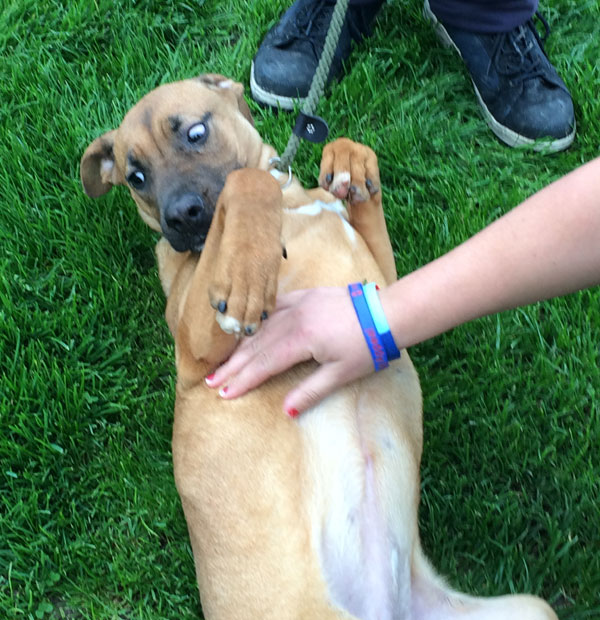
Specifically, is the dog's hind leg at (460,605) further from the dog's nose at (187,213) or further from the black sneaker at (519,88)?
the black sneaker at (519,88)

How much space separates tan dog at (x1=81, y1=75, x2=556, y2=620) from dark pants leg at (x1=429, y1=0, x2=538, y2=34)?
171cm

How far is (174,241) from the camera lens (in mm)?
2869

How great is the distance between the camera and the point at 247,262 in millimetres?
2131

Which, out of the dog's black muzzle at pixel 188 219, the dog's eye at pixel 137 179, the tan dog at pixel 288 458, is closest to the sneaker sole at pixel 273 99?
the dog's eye at pixel 137 179

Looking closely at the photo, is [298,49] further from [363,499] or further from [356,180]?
[363,499]

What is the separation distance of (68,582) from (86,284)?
4.69 feet

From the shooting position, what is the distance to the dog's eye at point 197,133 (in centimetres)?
302

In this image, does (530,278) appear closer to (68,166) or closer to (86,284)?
(86,284)

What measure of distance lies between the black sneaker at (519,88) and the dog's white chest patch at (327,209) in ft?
4.93

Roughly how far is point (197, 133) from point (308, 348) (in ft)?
4.17

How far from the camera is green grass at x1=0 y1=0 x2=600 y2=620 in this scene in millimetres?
2848

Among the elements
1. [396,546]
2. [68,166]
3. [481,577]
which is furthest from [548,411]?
[68,166]

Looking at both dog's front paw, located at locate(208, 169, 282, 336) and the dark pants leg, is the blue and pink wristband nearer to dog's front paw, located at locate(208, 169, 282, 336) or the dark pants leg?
dog's front paw, located at locate(208, 169, 282, 336)

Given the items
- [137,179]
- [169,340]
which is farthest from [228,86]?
[169,340]
